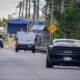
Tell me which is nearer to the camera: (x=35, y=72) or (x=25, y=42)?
(x=35, y=72)

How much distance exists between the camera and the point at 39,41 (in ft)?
220

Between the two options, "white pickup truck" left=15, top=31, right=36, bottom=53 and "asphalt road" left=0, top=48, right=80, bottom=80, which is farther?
"white pickup truck" left=15, top=31, right=36, bottom=53

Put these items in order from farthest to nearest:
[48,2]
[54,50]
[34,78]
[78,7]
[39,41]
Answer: [48,2], [39,41], [78,7], [54,50], [34,78]

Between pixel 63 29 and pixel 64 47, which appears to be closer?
pixel 64 47

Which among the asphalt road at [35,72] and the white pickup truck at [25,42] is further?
the white pickup truck at [25,42]

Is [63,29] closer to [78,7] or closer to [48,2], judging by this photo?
[78,7]

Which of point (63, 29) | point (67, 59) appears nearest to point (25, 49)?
point (63, 29)

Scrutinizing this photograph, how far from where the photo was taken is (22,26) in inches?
4114

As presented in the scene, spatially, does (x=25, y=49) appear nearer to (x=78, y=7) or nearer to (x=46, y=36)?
(x=78, y=7)

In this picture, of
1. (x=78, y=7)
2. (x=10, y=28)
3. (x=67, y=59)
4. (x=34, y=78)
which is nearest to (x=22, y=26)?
(x=10, y=28)

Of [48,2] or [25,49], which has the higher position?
[48,2]

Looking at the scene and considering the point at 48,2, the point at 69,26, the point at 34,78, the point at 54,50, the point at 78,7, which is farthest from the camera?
the point at 48,2

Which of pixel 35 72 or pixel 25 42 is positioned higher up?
pixel 35 72

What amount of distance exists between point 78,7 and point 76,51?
30880 mm
